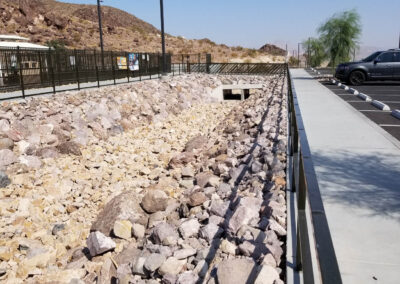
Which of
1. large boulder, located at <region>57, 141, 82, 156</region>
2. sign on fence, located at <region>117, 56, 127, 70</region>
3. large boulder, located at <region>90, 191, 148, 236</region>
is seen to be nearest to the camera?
large boulder, located at <region>90, 191, 148, 236</region>

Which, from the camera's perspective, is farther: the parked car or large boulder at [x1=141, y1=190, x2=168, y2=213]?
the parked car

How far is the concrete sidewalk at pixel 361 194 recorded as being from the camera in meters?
3.74

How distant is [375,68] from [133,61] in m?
15.6

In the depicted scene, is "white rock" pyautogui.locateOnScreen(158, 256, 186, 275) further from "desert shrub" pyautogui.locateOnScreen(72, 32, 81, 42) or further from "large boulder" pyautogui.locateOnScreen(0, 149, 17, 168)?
"desert shrub" pyautogui.locateOnScreen(72, 32, 81, 42)

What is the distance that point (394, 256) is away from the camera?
3.83 metres

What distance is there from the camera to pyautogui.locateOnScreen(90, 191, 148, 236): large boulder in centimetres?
Answer: 714

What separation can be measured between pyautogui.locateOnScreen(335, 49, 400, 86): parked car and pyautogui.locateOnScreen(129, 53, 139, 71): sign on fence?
45.2 feet

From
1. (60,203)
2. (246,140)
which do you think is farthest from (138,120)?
(60,203)

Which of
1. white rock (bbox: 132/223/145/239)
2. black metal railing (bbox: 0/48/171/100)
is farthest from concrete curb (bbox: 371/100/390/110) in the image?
black metal railing (bbox: 0/48/171/100)

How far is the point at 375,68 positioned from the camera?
21.8 m

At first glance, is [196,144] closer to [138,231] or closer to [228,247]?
[138,231]

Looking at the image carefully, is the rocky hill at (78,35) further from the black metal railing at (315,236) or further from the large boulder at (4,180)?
the black metal railing at (315,236)

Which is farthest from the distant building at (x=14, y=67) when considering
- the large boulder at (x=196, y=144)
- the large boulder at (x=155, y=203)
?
the large boulder at (x=155, y=203)

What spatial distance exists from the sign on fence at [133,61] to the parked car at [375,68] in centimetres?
1379
